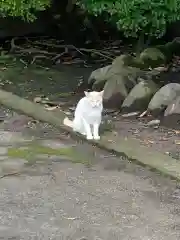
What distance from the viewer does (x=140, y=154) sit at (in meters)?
5.74

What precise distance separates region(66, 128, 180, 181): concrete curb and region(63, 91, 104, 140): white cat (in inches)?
3.8

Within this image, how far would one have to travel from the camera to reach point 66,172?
17.8 ft

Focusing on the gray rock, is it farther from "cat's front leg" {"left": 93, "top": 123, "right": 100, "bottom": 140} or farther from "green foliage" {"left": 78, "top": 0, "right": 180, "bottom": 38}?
"green foliage" {"left": 78, "top": 0, "right": 180, "bottom": 38}

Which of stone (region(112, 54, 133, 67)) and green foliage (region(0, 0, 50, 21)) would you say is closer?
stone (region(112, 54, 133, 67))

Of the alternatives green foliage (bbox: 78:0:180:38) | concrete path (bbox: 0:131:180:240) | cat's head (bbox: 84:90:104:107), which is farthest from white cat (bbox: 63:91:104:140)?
green foliage (bbox: 78:0:180:38)

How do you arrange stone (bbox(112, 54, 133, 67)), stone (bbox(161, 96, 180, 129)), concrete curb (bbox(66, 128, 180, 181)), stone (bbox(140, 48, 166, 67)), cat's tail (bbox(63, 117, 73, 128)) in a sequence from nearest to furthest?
1. concrete curb (bbox(66, 128, 180, 181))
2. cat's tail (bbox(63, 117, 73, 128))
3. stone (bbox(161, 96, 180, 129))
4. stone (bbox(112, 54, 133, 67))
5. stone (bbox(140, 48, 166, 67))

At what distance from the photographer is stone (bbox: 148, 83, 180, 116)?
7.11m

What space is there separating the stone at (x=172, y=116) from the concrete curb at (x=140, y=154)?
0.75 meters

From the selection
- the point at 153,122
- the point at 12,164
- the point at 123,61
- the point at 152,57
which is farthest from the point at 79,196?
the point at 152,57

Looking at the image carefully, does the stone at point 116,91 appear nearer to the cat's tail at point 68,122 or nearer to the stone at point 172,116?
the stone at point 172,116

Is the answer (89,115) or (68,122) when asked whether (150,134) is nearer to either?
(89,115)

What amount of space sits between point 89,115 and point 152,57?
3.61m

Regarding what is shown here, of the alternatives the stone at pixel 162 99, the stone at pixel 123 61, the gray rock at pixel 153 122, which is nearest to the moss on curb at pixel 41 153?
the gray rock at pixel 153 122

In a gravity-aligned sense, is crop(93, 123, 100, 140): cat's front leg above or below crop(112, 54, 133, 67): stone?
below
